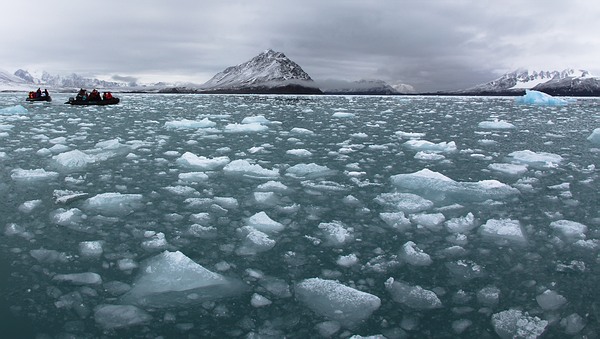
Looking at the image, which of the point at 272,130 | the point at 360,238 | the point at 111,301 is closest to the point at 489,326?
the point at 360,238

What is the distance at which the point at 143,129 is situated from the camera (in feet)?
50.2

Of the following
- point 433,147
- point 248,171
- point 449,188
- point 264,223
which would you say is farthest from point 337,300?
point 433,147

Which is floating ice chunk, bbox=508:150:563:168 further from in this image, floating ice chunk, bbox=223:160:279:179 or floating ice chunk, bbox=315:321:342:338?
floating ice chunk, bbox=315:321:342:338

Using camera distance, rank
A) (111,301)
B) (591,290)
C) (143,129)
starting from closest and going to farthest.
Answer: (111,301) < (591,290) < (143,129)

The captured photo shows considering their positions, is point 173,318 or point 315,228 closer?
point 173,318

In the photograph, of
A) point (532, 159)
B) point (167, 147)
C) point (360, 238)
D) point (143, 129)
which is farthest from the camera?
point (143, 129)

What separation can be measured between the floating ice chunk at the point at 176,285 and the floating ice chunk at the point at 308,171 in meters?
4.00

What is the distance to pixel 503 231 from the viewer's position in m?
4.88

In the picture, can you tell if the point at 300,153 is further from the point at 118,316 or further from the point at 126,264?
the point at 118,316

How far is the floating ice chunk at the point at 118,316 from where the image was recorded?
122 inches

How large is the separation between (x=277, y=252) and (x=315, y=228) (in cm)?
82

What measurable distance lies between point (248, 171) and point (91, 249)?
3.88m

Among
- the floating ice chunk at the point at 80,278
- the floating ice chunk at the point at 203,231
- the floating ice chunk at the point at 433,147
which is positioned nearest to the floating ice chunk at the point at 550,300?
the floating ice chunk at the point at 203,231

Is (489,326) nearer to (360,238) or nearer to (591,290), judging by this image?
(591,290)
